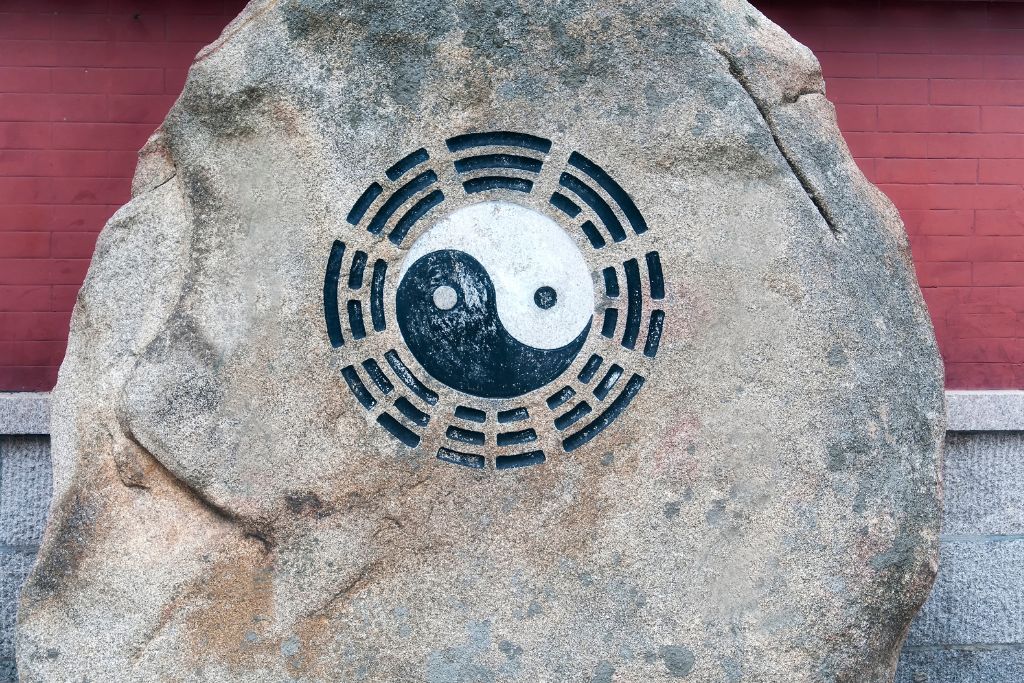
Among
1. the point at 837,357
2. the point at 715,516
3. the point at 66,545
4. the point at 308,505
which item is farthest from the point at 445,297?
the point at 66,545

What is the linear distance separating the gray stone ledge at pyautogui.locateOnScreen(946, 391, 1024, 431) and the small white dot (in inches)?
98.5

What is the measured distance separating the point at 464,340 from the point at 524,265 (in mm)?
298

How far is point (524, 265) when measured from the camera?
326 centimetres

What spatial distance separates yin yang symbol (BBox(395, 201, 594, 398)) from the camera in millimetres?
3254

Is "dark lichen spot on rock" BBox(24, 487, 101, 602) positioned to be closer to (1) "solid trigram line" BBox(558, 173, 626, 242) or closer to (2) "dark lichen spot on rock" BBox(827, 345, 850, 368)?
(1) "solid trigram line" BBox(558, 173, 626, 242)

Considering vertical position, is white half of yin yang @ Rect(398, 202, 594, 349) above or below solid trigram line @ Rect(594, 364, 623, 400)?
above

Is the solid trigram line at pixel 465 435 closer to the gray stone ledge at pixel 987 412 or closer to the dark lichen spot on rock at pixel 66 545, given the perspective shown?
the dark lichen spot on rock at pixel 66 545

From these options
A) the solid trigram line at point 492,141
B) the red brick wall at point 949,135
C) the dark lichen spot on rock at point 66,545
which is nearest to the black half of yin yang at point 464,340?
the solid trigram line at point 492,141

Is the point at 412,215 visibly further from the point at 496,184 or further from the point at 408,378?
the point at 408,378

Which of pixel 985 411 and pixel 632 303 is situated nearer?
pixel 632 303

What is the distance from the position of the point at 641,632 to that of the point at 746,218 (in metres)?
1.30

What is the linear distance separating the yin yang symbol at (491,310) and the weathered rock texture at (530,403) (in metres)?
0.22

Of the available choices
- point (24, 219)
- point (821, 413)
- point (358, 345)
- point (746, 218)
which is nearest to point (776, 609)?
point (821, 413)

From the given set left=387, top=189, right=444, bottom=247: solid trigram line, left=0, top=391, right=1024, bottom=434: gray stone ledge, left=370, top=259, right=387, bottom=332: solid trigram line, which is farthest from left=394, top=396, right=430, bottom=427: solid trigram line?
left=0, top=391, right=1024, bottom=434: gray stone ledge
